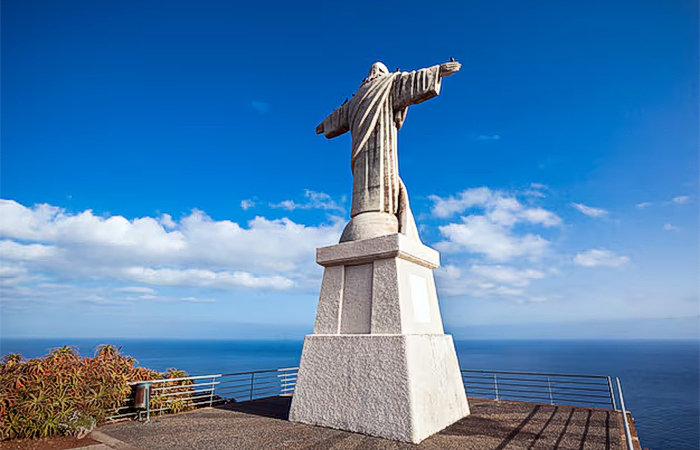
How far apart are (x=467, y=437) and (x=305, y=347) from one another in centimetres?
305

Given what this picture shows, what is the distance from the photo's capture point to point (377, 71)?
880cm

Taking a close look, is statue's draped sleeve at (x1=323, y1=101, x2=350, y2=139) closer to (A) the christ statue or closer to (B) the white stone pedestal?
(A) the christ statue

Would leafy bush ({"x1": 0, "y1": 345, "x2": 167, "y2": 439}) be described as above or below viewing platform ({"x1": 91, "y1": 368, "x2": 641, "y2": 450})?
above

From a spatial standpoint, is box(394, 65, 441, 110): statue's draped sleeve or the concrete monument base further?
box(394, 65, 441, 110): statue's draped sleeve

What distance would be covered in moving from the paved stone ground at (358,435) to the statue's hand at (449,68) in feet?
20.7

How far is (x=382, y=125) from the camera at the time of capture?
8062 mm

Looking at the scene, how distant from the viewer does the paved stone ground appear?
5.66 meters

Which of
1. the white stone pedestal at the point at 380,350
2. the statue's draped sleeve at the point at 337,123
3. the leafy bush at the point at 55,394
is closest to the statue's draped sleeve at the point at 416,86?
the statue's draped sleeve at the point at 337,123

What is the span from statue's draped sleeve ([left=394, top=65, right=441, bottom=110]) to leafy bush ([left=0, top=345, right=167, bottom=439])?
7.40 metres

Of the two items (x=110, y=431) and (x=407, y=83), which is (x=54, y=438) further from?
(x=407, y=83)

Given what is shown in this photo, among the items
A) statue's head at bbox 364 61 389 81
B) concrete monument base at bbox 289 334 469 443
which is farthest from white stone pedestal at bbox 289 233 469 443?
statue's head at bbox 364 61 389 81

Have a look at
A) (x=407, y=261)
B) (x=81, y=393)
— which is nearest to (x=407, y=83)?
(x=407, y=261)

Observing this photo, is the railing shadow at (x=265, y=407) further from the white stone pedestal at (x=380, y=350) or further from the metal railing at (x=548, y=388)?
the metal railing at (x=548, y=388)

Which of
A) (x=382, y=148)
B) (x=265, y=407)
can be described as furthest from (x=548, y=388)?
(x=382, y=148)
